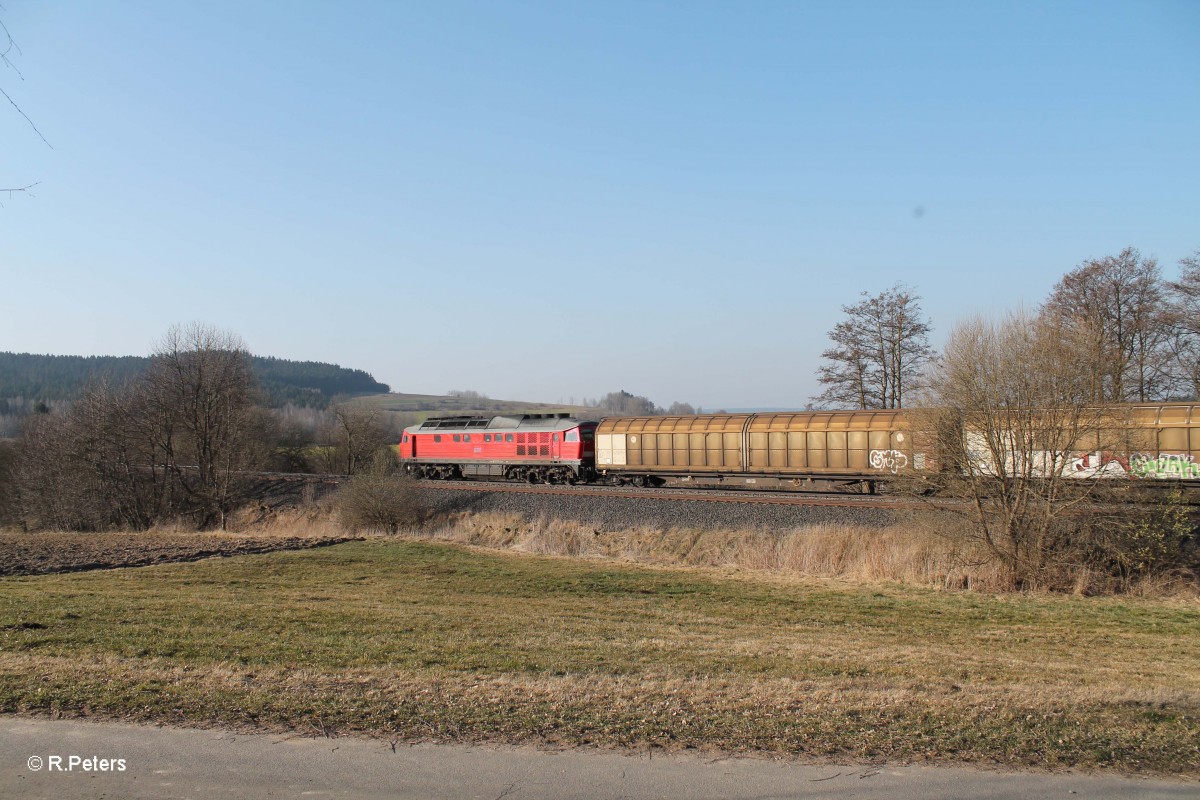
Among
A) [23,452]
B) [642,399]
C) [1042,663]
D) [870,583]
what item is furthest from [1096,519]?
[642,399]

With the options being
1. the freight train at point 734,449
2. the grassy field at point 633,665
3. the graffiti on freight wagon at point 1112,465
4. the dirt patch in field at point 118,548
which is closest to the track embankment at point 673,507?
the freight train at point 734,449

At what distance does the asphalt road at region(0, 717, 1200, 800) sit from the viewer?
5.19m

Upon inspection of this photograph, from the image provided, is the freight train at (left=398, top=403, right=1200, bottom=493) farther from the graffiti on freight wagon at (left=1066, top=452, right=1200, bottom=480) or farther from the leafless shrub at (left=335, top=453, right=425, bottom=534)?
the leafless shrub at (left=335, top=453, right=425, bottom=534)

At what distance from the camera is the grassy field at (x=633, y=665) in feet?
20.6

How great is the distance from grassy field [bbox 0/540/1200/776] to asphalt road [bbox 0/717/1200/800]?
32cm

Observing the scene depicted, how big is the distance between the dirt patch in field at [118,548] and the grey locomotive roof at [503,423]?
1409 cm

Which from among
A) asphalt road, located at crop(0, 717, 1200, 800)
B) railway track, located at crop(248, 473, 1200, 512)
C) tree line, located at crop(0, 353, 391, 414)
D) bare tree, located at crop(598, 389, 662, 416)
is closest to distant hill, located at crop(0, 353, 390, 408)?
tree line, located at crop(0, 353, 391, 414)

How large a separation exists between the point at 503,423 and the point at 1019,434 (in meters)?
28.5

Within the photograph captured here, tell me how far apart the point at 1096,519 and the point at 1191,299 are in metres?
22.2

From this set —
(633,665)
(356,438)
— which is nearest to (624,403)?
(356,438)

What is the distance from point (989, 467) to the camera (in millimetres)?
18250

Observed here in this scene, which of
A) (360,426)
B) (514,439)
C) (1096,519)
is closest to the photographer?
(1096,519)

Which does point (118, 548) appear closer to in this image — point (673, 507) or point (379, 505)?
point (379, 505)

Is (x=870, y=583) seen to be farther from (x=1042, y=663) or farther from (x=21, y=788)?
(x=21, y=788)
